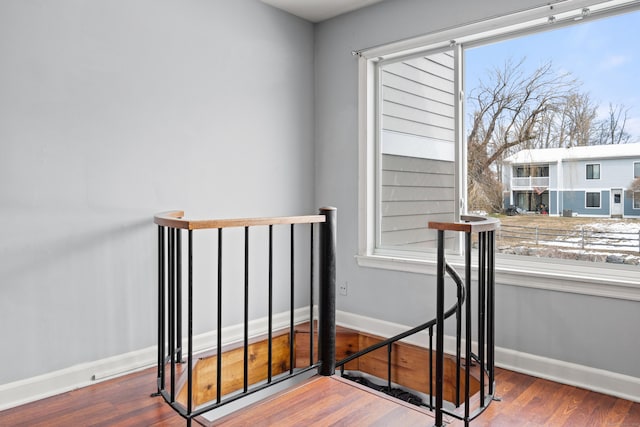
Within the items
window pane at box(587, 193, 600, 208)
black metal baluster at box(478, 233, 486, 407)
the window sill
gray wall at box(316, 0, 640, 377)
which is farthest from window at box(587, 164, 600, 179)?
black metal baluster at box(478, 233, 486, 407)

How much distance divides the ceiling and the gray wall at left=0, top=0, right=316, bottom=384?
0.50 feet

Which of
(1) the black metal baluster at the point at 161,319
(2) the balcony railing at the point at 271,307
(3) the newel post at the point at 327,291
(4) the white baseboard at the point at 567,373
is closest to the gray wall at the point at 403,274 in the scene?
(4) the white baseboard at the point at 567,373

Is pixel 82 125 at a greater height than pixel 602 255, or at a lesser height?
greater

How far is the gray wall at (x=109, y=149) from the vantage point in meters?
2.29

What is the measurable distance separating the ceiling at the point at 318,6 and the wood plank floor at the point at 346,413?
2656 mm

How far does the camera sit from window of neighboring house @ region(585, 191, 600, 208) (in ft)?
8.54

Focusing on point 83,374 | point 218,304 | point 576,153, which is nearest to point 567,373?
point 576,153

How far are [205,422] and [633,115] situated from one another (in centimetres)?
265

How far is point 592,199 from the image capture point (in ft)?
8.61

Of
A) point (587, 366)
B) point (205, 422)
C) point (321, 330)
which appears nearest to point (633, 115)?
point (587, 366)

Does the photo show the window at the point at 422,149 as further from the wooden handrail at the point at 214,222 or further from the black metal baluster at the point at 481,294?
the wooden handrail at the point at 214,222

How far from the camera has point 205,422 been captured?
6.72ft

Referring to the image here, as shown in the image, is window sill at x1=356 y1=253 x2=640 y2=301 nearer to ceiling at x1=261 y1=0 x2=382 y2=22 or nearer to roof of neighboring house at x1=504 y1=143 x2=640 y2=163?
roof of neighboring house at x1=504 y1=143 x2=640 y2=163

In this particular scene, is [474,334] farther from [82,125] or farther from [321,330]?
[82,125]
